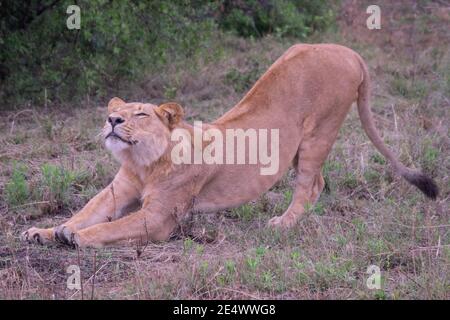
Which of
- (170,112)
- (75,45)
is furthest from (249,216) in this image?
(75,45)

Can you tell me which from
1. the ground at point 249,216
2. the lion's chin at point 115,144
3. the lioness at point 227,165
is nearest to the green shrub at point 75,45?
the ground at point 249,216

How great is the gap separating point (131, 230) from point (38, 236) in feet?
1.54

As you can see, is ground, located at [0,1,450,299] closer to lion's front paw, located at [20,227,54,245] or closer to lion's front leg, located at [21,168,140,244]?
lion's front paw, located at [20,227,54,245]

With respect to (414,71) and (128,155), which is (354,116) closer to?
(414,71)

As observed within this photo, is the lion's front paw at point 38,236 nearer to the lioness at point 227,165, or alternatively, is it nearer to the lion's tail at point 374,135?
the lioness at point 227,165

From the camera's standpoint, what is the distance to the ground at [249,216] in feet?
12.6

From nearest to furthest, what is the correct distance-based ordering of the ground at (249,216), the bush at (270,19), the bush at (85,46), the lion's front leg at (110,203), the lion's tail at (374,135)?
the ground at (249,216)
the lion's front leg at (110,203)
the lion's tail at (374,135)
the bush at (85,46)
the bush at (270,19)

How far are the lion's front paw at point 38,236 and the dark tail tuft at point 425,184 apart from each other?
209 cm

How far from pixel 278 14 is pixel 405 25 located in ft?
4.77

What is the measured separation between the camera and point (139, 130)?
4.62m

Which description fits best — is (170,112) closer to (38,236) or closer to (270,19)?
(38,236)

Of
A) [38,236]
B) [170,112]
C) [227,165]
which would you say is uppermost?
[170,112]

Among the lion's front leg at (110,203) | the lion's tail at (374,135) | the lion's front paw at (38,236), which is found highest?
the lion's tail at (374,135)

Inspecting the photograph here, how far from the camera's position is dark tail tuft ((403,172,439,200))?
505 centimetres
